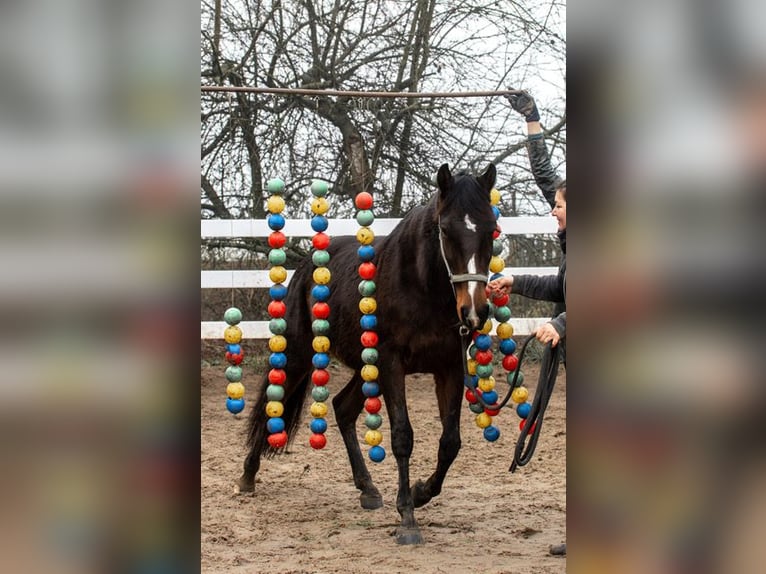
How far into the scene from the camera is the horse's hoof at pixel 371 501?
4715 millimetres

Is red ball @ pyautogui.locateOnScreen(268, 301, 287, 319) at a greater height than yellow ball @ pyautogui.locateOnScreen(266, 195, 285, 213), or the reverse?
yellow ball @ pyautogui.locateOnScreen(266, 195, 285, 213)

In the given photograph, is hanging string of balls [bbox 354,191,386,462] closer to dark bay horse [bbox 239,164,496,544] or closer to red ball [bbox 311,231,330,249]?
dark bay horse [bbox 239,164,496,544]

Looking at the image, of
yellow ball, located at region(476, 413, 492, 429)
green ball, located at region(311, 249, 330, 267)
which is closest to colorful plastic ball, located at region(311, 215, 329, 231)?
green ball, located at region(311, 249, 330, 267)

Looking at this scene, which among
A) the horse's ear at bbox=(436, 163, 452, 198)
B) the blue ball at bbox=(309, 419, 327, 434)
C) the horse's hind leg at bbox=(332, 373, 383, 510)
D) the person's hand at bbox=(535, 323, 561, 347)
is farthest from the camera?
the horse's hind leg at bbox=(332, 373, 383, 510)

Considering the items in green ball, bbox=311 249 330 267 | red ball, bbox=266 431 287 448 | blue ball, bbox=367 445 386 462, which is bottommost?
red ball, bbox=266 431 287 448

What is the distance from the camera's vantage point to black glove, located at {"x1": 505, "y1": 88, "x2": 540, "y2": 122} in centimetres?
446

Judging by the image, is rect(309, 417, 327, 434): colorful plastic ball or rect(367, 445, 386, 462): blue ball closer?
rect(367, 445, 386, 462): blue ball

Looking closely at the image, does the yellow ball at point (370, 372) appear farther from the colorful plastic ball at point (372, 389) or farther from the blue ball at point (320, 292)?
the blue ball at point (320, 292)

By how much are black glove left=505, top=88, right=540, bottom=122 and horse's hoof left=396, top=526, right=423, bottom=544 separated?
2.08 metres

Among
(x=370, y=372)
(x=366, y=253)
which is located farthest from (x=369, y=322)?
(x=366, y=253)

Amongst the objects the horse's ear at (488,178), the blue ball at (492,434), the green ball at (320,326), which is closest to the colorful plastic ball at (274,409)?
the green ball at (320,326)

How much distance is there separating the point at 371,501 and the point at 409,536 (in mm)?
823
